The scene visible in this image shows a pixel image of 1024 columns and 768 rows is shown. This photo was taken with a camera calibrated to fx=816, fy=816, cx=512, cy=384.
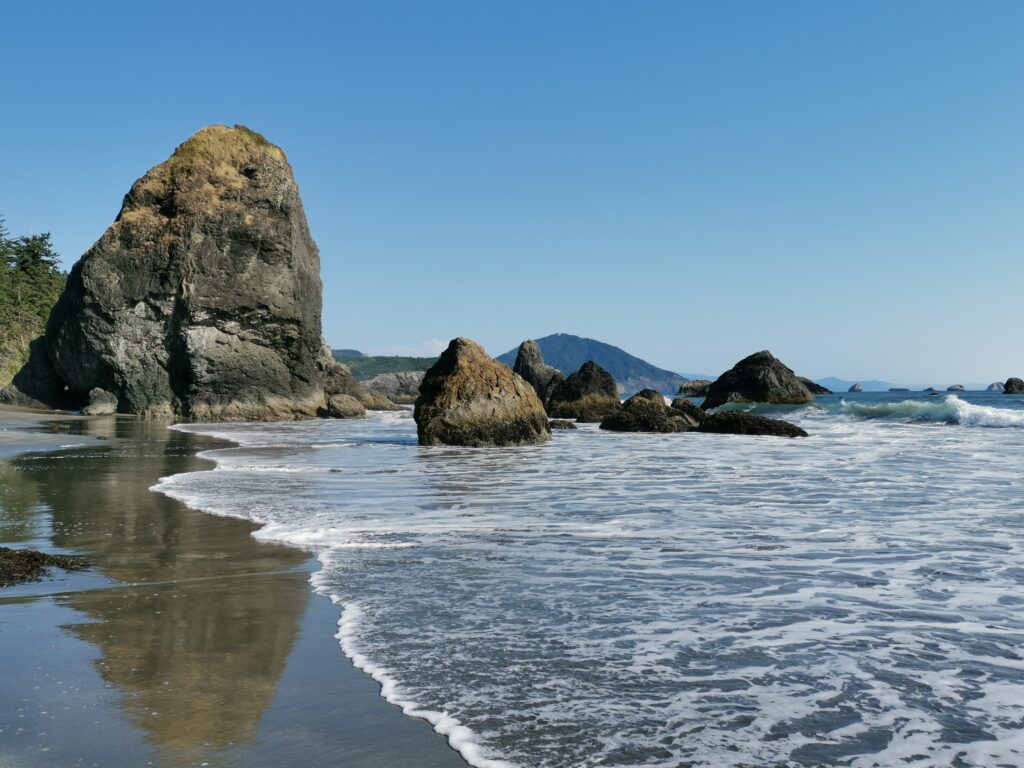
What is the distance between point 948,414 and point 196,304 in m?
34.5

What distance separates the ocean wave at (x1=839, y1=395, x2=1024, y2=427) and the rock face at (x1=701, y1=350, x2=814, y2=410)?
7779 millimetres

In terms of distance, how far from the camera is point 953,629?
472cm

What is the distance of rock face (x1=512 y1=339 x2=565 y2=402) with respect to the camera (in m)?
58.6

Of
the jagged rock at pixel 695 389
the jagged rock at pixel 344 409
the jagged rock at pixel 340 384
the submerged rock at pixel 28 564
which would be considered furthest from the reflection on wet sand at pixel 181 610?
the jagged rock at pixel 695 389

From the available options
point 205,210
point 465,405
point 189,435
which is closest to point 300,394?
point 205,210

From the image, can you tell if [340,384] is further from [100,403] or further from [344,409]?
[100,403]

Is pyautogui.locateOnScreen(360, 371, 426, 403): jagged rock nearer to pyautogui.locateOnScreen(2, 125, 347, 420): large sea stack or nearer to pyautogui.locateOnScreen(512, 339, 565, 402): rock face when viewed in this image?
pyautogui.locateOnScreen(512, 339, 565, 402): rock face

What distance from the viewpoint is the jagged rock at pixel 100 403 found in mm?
39688

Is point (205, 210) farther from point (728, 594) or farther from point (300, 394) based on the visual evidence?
point (728, 594)

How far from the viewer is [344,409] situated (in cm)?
4194

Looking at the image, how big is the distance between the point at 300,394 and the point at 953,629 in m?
40.3

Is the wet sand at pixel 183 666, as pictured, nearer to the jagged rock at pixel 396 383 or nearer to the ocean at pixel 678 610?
the ocean at pixel 678 610

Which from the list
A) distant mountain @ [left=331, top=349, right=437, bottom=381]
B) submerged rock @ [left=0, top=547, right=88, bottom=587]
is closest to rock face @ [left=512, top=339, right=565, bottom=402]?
submerged rock @ [left=0, top=547, right=88, bottom=587]

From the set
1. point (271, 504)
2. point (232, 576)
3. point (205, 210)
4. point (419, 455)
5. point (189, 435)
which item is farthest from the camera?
point (205, 210)
